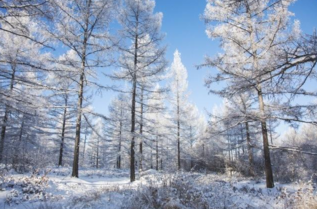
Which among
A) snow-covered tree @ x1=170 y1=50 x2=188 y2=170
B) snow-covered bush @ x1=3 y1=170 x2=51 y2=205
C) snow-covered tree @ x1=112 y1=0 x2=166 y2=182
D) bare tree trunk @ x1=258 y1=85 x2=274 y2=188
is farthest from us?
snow-covered tree @ x1=170 y1=50 x2=188 y2=170

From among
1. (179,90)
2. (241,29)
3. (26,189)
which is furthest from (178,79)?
(26,189)

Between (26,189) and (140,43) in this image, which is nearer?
(26,189)

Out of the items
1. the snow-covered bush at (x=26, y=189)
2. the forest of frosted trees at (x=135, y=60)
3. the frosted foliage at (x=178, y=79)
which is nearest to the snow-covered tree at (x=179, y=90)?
the frosted foliage at (x=178, y=79)

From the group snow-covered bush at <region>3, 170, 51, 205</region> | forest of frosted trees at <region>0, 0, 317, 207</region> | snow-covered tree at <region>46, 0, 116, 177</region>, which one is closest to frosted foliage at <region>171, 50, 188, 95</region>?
forest of frosted trees at <region>0, 0, 317, 207</region>

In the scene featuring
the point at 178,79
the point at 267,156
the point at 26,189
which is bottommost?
the point at 26,189

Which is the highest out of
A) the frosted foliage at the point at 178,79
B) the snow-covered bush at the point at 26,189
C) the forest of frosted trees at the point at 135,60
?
the frosted foliage at the point at 178,79

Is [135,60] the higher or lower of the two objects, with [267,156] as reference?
higher

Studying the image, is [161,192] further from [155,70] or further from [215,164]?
[215,164]

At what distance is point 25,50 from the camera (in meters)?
13.0

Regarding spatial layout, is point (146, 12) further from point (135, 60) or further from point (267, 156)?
point (267, 156)

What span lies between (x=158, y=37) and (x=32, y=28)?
866 cm

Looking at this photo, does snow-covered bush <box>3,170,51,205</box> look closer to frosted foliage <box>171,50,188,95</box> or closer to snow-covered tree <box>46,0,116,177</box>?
snow-covered tree <box>46,0,116,177</box>

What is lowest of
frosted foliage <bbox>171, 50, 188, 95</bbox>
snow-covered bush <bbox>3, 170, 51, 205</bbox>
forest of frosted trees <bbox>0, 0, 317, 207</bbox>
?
snow-covered bush <bbox>3, 170, 51, 205</bbox>

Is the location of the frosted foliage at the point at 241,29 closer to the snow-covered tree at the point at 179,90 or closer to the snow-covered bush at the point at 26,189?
the snow-covered bush at the point at 26,189
